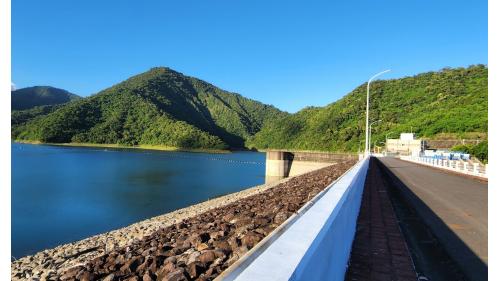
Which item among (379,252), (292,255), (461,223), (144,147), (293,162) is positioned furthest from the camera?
(144,147)

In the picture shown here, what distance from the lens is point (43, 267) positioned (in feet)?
46.9

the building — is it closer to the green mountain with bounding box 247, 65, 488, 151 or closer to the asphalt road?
the green mountain with bounding box 247, 65, 488, 151

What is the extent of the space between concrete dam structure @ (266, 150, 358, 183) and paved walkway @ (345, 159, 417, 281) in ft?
149

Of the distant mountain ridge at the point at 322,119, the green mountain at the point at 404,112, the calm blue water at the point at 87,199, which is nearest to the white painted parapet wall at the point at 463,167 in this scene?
the calm blue water at the point at 87,199

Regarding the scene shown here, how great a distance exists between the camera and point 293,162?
5525 cm

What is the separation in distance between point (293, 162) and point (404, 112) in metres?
62.6

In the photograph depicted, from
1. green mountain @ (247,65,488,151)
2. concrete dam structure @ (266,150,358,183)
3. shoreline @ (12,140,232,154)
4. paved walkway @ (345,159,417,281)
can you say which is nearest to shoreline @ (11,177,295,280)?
paved walkway @ (345,159,417,281)

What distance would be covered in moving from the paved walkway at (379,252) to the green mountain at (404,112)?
2839 inches

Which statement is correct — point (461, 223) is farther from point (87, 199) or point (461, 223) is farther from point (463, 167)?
point (87, 199)

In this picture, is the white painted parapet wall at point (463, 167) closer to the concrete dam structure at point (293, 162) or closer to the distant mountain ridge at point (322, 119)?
the concrete dam structure at point (293, 162)

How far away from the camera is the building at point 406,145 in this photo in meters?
71.4

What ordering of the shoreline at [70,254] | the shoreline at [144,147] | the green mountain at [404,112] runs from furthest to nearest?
the shoreline at [144,147]
the green mountain at [404,112]
the shoreline at [70,254]

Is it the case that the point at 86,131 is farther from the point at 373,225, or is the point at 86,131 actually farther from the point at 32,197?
the point at 373,225

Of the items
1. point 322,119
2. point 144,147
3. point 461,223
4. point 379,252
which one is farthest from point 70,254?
point 144,147
